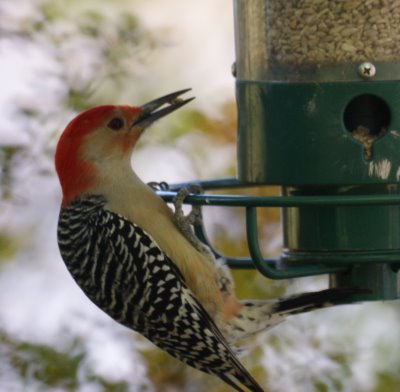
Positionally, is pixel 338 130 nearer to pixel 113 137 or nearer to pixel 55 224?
pixel 113 137

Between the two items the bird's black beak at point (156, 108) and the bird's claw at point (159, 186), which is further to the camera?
the bird's claw at point (159, 186)

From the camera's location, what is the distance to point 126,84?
700 centimetres

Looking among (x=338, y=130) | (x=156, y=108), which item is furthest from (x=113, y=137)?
(x=338, y=130)

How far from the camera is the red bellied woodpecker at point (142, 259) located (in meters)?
6.22

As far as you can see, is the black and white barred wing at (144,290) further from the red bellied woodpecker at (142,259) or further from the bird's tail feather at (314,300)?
the bird's tail feather at (314,300)

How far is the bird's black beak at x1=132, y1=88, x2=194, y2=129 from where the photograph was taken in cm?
628

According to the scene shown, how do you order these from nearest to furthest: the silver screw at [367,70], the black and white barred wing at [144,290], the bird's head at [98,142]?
1. the silver screw at [367,70]
2. the black and white barred wing at [144,290]
3. the bird's head at [98,142]

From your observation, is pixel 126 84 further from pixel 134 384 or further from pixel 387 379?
pixel 387 379

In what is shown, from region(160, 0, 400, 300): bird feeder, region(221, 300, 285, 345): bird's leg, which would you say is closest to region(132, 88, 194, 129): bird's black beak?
region(160, 0, 400, 300): bird feeder

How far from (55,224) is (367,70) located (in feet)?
6.68

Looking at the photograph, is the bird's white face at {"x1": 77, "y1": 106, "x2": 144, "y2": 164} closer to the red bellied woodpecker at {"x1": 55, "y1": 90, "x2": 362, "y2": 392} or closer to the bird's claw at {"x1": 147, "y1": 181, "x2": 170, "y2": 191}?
the red bellied woodpecker at {"x1": 55, "y1": 90, "x2": 362, "y2": 392}

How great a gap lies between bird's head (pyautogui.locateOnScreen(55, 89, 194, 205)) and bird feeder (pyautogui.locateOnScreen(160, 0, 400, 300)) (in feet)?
1.80

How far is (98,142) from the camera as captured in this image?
6.47 metres

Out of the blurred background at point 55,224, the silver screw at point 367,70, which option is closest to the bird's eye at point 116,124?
the blurred background at point 55,224
